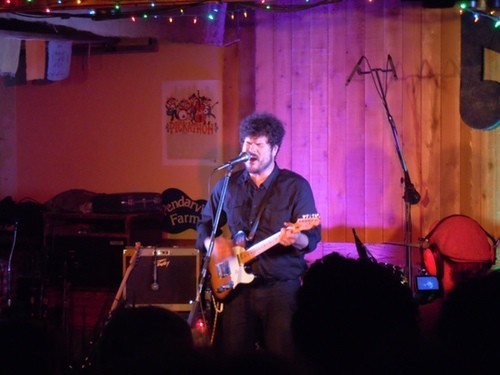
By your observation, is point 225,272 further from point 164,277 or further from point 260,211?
point 164,277

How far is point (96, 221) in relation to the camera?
6.53m

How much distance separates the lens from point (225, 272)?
15.0 ft

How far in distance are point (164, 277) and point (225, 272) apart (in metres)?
1.55

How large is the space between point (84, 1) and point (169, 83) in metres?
1.85

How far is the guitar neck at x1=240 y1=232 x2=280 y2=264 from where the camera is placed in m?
4.41

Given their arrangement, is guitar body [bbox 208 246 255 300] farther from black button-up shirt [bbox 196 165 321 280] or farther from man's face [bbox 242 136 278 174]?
man's face [bbox 242 136 278 174]

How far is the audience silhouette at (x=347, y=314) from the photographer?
1.74 m

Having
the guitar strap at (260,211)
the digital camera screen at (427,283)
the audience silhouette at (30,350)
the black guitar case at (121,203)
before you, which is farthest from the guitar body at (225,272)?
the audience silhouette at (30,350)

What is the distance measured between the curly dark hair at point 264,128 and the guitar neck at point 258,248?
0.75 m

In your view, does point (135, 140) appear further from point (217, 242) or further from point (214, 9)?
point (217, 242)

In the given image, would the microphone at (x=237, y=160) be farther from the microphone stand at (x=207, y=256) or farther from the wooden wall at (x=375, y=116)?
the wooden wall at (x=375, y=116)

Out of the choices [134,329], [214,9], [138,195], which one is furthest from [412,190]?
[134,329]

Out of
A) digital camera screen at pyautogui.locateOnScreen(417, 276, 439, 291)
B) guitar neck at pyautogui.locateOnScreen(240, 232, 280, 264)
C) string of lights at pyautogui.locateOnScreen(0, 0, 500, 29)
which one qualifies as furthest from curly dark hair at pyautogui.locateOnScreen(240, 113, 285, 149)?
digital camera screen at pyautogui.locateOnScreen(417, 276, 439, 291)

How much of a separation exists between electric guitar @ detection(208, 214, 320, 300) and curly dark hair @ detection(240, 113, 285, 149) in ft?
2.20
